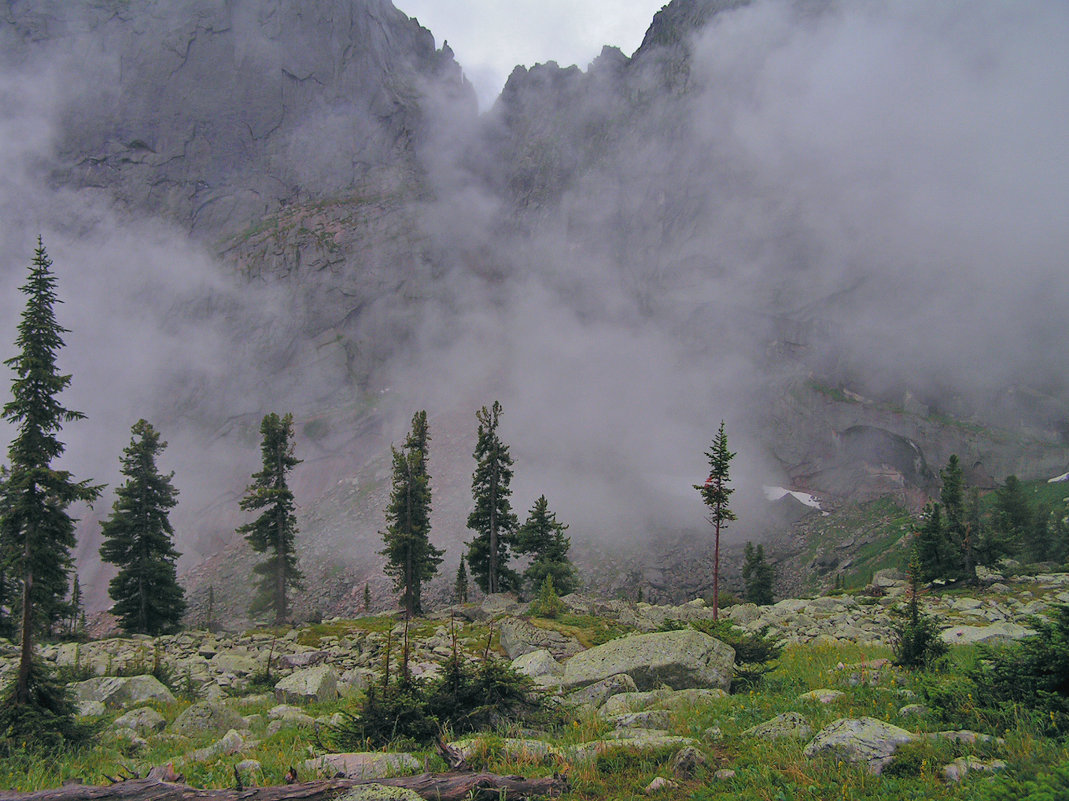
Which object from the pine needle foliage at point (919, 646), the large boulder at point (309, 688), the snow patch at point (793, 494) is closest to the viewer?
the pine needle foliage at point (919, 646)

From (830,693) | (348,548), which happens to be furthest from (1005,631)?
(348,548)

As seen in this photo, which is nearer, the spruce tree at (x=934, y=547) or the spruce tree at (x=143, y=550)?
the spruce tree at (x=143, y=550)

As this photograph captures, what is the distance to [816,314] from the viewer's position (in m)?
166

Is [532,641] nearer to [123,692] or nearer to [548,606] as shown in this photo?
[548,606]

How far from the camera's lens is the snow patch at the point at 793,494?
422 ft

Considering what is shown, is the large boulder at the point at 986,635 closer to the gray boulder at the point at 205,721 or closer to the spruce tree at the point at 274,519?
the gray boulder at the point at 205,721

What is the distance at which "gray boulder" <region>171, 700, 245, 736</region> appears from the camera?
43.0ft

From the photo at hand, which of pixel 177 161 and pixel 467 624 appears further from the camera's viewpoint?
pixel 177 161

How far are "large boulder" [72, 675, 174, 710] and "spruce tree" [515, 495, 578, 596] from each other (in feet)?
109

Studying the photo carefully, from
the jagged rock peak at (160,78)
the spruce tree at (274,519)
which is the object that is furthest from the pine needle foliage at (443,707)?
the jagged rock peak at (160,78)

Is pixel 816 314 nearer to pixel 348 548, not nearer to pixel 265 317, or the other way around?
pixel 348 548

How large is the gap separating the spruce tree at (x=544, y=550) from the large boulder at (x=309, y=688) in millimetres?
31640

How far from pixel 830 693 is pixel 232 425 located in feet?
606

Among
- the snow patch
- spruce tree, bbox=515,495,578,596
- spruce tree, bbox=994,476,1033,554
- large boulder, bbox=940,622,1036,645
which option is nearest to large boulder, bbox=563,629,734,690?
large boulder, bbox=940,622,1036,645
